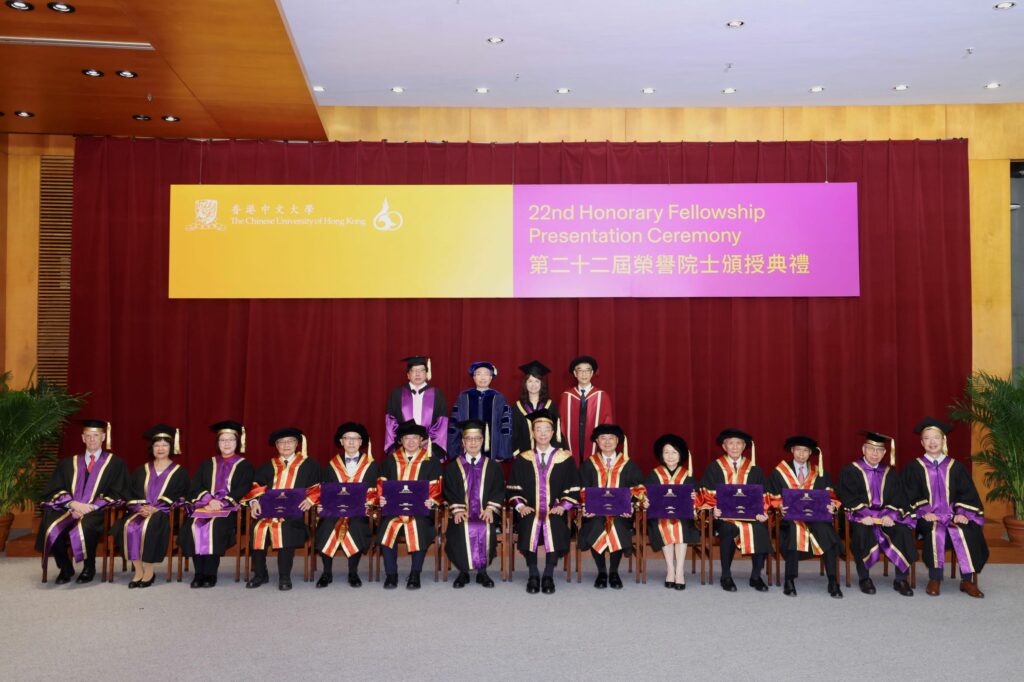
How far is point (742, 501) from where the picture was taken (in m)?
5.59

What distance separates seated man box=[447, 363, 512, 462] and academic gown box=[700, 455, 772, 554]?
5.33 ft

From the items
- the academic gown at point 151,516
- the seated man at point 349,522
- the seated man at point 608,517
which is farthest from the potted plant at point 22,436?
the seated man at point 608,517

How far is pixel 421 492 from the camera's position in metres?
5.63

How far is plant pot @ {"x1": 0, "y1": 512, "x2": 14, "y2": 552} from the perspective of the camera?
21.4 feet

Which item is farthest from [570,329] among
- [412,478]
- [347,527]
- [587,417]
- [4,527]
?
[4,527]

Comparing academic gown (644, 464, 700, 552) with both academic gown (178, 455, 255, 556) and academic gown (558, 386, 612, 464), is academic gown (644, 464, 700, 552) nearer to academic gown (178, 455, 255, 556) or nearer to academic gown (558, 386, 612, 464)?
academic gown (558, 386, 612, 464)

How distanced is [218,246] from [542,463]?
3.58 m

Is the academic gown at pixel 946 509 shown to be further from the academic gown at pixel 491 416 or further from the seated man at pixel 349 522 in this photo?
the seated man at pixel 349 522

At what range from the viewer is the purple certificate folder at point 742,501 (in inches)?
220

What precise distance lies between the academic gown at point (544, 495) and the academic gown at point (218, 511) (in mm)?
1893

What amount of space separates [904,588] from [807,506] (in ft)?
2.58

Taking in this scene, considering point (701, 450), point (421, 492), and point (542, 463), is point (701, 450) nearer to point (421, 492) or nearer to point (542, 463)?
point (542, 463)

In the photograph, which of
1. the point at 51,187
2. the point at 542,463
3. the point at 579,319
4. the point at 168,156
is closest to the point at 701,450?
the point at 579,319

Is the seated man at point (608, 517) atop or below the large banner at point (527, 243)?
below
